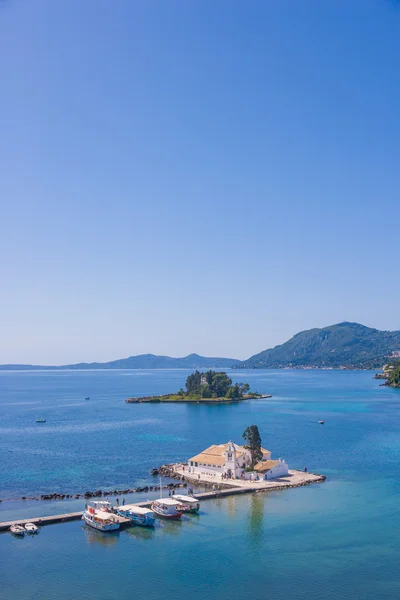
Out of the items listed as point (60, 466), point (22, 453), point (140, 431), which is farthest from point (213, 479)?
point (140, 431)

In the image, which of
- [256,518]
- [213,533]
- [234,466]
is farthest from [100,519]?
[234,466]

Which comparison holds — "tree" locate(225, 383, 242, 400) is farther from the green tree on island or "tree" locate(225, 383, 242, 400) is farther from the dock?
the dock

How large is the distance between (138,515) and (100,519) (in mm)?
3266

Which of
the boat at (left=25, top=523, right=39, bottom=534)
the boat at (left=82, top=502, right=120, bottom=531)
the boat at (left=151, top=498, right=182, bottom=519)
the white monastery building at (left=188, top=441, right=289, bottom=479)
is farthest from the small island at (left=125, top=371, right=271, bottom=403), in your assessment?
the boat at (left=25, top=523, right=39, bottom=534)

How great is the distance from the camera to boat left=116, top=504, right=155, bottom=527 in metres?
47.9

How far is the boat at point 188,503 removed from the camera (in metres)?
51.1

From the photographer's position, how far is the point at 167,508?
4984 cm

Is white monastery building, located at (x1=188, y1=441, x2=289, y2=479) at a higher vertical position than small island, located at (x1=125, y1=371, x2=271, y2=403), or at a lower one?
lower

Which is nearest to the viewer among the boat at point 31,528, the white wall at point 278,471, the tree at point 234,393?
the boat at point 31,528

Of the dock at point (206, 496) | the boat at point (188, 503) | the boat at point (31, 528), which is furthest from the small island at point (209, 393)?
the boat at point (31, 528)

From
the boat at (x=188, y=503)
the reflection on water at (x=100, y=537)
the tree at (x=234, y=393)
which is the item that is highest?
the tree at (x=234, y=393)

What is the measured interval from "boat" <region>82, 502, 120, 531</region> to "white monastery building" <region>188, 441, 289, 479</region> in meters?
19.0

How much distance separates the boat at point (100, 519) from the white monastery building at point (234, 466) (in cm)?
1896

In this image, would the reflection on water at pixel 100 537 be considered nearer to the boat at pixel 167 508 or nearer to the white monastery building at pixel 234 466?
the boat at pixel 167 508
